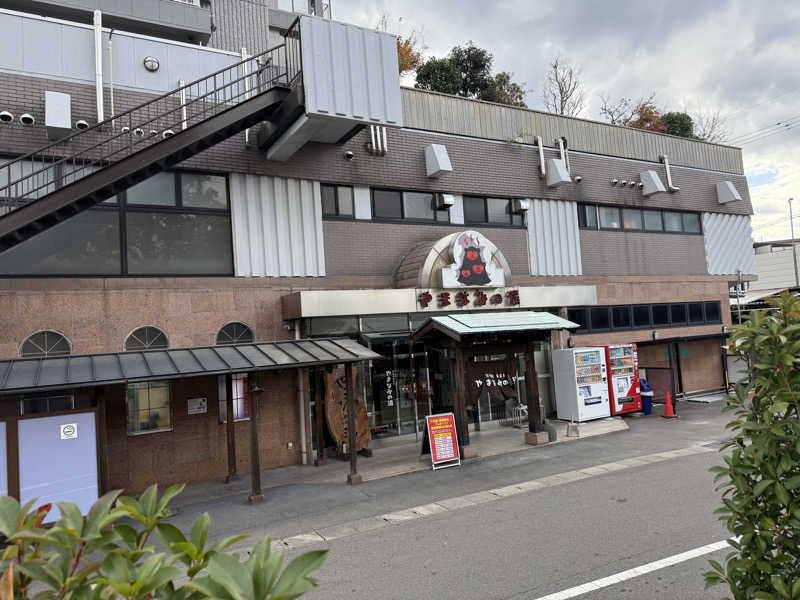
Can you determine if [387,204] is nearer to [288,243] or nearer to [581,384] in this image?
[288,243]

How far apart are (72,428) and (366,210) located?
9.32 m

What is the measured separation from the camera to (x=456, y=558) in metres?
7.70

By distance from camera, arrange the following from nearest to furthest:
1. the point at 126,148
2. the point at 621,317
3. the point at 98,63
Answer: the point at 126,148 → the point at 98,63 → the point at 621,317

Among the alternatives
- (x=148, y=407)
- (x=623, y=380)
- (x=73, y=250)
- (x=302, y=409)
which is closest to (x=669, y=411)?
(x=623, y=380)

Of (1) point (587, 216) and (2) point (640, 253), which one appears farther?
(2) point (640, 253)

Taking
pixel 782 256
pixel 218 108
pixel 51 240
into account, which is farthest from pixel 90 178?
pixel 782 256

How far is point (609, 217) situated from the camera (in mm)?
20953

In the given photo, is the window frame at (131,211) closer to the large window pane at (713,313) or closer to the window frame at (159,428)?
the window frame at (159,428)

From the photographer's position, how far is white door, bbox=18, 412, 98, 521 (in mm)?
9312

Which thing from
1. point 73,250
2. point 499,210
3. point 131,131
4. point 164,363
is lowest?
point 164,363

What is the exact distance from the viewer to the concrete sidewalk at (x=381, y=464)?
39.6 feet

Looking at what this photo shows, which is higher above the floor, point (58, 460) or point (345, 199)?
point (345, 199)

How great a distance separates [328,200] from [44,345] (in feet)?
25.5

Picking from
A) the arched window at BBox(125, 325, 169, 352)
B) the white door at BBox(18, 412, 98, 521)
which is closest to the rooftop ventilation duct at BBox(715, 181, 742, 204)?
the arched window at BBox(125, 325, 169, 352)
